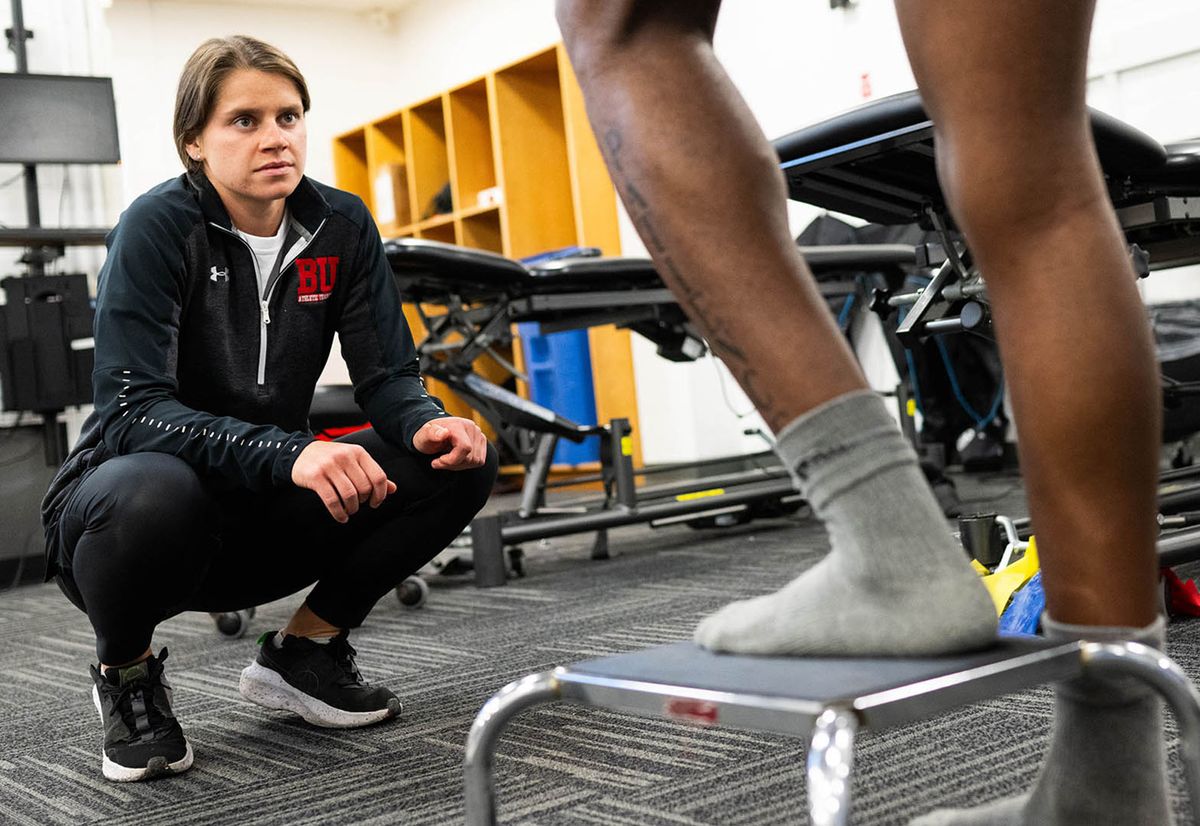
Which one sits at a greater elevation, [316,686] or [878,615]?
[878,615]

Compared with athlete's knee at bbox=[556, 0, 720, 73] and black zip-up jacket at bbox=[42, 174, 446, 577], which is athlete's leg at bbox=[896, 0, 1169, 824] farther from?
black zip-up jacket at bbox=[42, 174, 446, 577]

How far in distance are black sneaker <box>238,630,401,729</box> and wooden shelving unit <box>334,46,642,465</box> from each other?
12.7 ft

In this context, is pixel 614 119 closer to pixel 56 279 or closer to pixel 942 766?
pixel 942 766

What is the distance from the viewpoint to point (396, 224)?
21.1 ft

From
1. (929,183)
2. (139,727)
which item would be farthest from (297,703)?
(929,183)

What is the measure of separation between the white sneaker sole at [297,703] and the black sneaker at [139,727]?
0.47ft

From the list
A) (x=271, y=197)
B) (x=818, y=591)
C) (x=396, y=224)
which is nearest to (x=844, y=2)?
(x=396, y=224)

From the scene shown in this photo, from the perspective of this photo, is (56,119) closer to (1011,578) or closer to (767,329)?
(1011,578)

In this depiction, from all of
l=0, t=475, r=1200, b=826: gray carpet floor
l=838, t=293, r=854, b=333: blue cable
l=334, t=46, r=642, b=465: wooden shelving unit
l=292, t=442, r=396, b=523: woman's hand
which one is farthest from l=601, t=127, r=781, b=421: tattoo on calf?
l=334, t=46, r=642, b=465: wooden shelving unit

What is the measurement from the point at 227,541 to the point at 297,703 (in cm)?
22

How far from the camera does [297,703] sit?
155 cm

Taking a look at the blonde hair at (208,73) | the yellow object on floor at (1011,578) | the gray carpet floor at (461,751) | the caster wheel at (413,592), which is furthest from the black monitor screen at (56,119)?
the yellow object on floor at (1011,578)

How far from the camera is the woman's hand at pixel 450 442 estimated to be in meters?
1.48

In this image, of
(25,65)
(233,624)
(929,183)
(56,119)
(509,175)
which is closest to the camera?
(929,183)
